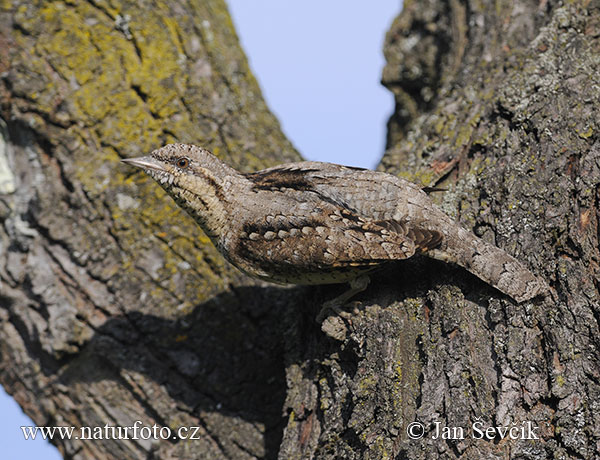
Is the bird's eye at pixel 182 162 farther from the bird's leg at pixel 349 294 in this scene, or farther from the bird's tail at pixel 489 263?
the bird's tail at pixel 489 263

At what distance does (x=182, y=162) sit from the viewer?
140 inches

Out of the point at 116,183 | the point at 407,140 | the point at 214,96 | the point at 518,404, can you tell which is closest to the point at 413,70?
the point at 407,140

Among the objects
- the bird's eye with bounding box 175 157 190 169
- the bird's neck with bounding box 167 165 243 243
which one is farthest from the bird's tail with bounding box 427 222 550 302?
the bird's eye with bounding box 175 157 190 169

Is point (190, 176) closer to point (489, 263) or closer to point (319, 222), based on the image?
point (319, 222)

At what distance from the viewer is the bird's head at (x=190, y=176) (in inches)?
140

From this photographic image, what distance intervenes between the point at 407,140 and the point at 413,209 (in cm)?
115

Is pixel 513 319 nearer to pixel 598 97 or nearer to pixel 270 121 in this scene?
pixel 598 97

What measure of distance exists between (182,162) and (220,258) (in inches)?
30.0

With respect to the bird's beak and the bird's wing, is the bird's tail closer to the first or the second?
the bird's wing

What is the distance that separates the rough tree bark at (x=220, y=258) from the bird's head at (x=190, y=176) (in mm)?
455

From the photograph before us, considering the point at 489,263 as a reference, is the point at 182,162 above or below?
above

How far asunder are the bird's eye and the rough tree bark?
55 centimetres

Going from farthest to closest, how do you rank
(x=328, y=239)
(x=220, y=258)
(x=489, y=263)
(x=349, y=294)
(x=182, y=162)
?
(x=220, y=258)
(x=182, y=162)
(x=349, y=294)
(x=328, y=239)
(x=489, y=263)

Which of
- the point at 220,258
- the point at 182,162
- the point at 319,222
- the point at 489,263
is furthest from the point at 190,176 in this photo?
the point at 489,263
